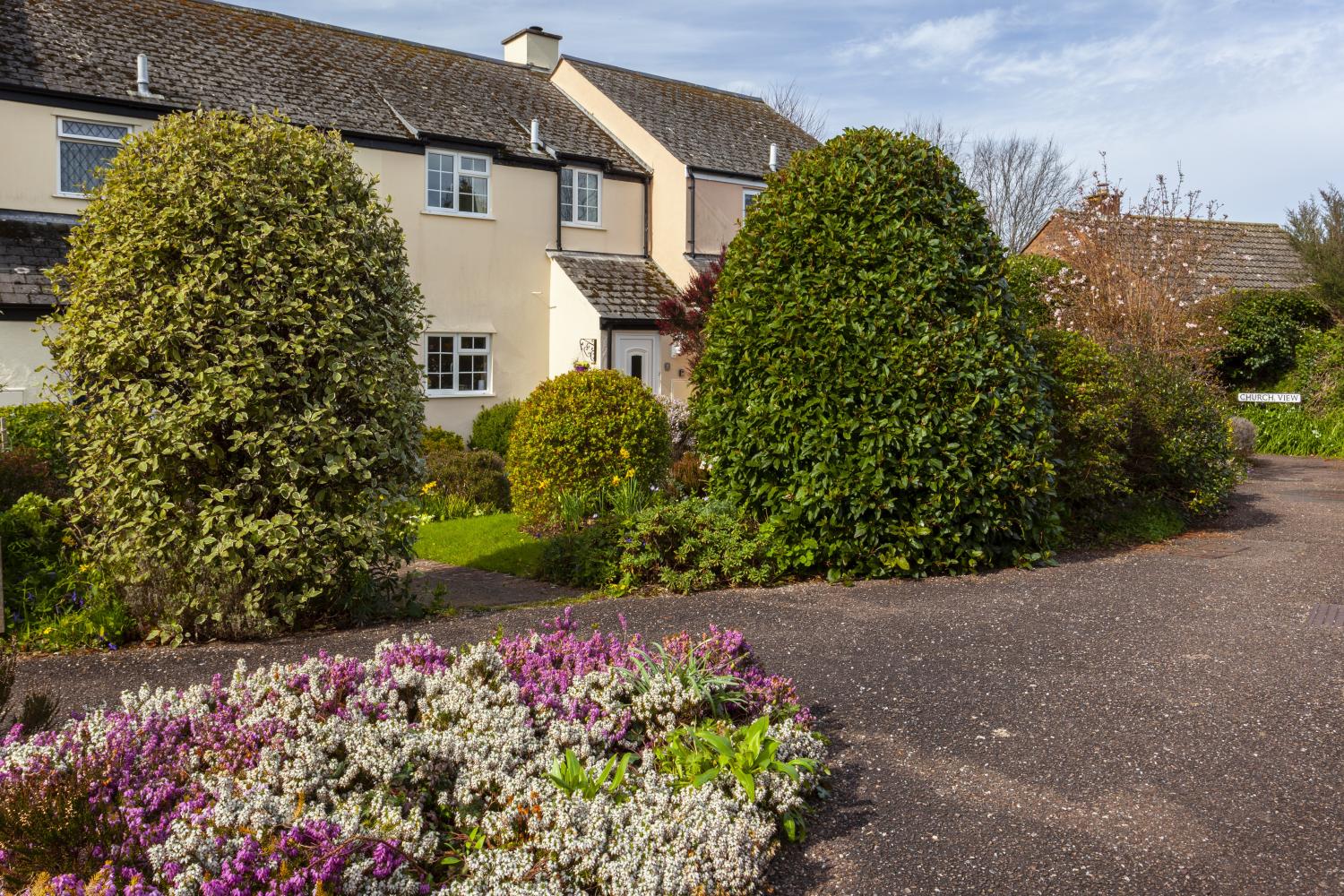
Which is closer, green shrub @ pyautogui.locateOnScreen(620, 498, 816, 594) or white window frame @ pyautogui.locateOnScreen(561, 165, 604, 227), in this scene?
green shrub @ pyautogui.locateOnScreen(620, 498, 816, 594)

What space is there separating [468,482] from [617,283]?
31.9ft

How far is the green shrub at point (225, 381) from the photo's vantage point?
6496 mm

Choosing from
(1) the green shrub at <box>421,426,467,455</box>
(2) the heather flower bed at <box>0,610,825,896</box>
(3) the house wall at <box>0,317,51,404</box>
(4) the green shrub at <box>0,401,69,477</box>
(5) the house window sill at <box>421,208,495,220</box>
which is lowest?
(2) the heather flower bed at <box>0,610,825,896</box>

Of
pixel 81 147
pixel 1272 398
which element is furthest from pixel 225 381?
pixel 1272 398

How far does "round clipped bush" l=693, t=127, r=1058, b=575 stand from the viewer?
26.8ft

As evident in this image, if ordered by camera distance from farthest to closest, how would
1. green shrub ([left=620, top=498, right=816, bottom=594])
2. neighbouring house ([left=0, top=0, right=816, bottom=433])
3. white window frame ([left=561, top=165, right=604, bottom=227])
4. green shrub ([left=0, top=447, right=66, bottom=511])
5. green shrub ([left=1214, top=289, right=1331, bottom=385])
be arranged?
green shrub ([left=1214, top=289, right=1331, bottom=385]), white window frame ([left=561, top=165, right=604, bottom=227]), neighbouring house ([left=0, top=0, right=816, bottom=433]), green shrub ([left=620, top=498, right=816, bottom=594]), green shrub ([left=0, top=447, right=66, bottom=511])

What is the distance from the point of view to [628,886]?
3301 mm

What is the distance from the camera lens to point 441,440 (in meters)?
19.0

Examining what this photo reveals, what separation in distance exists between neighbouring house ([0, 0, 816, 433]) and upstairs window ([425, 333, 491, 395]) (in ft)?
0.15

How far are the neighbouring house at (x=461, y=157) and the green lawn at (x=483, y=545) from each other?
751cm

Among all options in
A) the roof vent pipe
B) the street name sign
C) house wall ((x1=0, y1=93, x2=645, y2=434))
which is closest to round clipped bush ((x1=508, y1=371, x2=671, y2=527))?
house wall ((x1=0, y1=93, x2=645, y2=434))

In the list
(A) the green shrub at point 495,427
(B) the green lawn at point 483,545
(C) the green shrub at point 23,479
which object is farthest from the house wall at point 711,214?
(C) the green shrub at point 23,479

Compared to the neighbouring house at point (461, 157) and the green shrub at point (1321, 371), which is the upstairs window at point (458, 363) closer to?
the neighbouring house at point (461, 157)

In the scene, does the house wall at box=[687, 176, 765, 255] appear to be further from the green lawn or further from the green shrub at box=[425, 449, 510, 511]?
the green lawn
